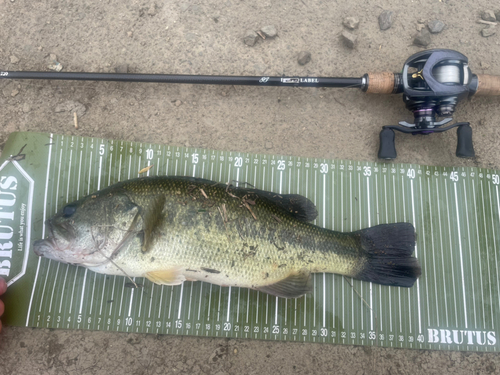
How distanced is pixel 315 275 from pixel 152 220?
1.60 m

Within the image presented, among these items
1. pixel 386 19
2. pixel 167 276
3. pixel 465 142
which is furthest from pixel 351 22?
pixel 167 276

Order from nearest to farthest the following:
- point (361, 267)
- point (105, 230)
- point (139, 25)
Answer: point (105, 230)
point (361, 267)
point (139, 25)

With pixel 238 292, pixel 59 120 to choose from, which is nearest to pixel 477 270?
pixel 238 292

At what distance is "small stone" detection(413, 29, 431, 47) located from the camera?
3139mm

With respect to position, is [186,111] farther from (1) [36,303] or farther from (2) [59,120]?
(1) [36,303]

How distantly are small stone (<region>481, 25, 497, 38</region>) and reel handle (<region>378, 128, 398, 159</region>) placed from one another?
5.21ft

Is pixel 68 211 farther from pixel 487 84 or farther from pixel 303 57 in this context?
pixel 487 84

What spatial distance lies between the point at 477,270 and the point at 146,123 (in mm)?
3566

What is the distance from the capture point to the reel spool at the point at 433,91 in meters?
2.57

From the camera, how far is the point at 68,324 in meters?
2.66

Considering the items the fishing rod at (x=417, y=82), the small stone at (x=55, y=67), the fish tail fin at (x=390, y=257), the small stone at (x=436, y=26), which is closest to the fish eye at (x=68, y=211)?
the fishing rod at (x=417, y=82)

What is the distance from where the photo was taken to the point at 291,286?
249cm

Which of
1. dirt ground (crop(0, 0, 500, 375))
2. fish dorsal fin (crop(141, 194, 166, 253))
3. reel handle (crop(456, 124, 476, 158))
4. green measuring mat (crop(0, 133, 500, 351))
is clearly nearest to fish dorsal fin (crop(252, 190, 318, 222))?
green measuring mat (crop(0, 133, 500, 351))

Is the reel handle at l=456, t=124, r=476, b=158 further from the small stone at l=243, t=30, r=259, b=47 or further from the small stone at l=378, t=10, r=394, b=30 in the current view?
the small stone at l=243, t=30, r=259, b=47
